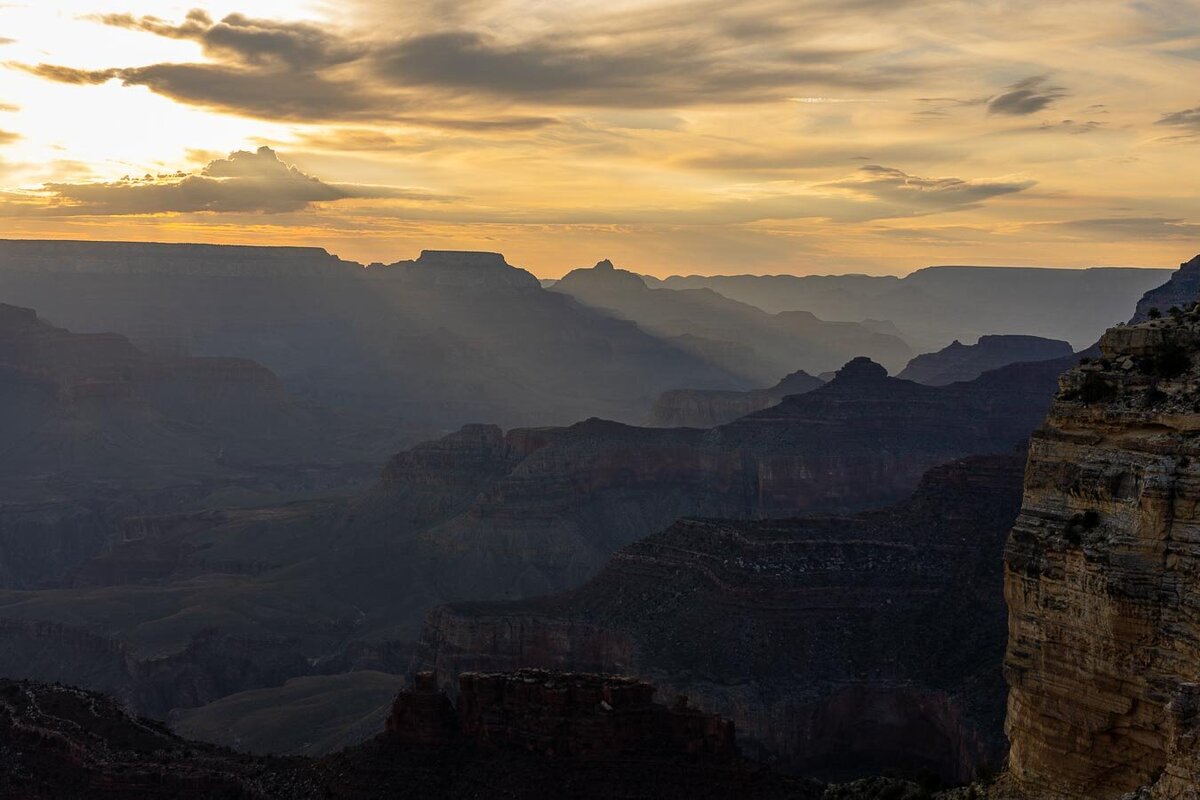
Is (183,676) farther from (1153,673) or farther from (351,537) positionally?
(1153,673)

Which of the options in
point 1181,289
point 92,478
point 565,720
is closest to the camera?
point 565,720

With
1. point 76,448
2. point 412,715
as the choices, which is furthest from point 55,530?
point 412,715

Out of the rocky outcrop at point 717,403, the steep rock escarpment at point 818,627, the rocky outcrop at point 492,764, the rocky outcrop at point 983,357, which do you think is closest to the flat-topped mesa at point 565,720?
the rocky outcrop at point 492,764

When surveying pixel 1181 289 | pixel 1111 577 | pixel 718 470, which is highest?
pixel 1181 289

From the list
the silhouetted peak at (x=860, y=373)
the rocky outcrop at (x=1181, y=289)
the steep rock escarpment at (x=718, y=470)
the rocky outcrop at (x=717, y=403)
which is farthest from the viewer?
the rocky outcrop at (x=717, y=403)

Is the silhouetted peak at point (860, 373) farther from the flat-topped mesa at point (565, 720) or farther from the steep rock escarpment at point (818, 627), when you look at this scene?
the flat-topped mesa at point (565, 720)

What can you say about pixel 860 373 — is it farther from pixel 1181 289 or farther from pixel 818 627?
pixel 818 627

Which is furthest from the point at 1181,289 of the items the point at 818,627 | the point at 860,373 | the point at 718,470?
the point at 818,627
